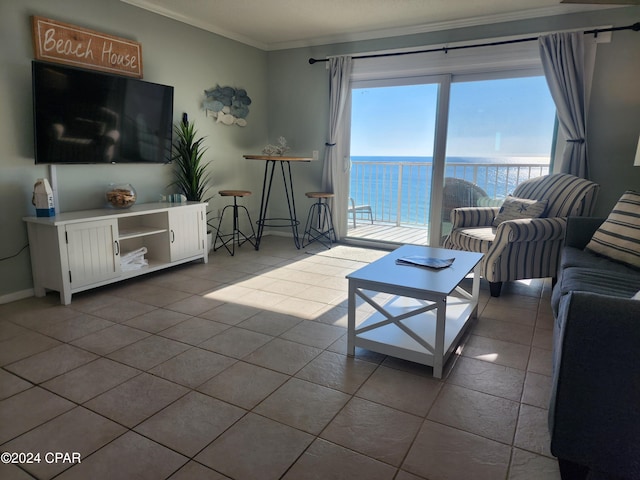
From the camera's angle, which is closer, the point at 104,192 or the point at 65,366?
the point at 65,366

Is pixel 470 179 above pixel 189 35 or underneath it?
underneath

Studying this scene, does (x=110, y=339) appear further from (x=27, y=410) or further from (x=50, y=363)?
(x=27, y=410)

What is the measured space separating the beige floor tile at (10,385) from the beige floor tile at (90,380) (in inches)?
3.5

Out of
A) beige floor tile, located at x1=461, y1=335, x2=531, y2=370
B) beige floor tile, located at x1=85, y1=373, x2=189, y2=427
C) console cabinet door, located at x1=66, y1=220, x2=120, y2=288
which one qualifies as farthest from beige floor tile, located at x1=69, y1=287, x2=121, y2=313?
beige floor tile, located at x1=461, y1=335, x2=531, y2=370

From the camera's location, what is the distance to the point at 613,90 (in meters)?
3.64

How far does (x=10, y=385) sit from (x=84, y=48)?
264 centimetres

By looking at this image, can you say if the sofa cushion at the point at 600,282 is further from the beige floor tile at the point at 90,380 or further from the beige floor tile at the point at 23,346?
the beige floor tile at the point at 23,346

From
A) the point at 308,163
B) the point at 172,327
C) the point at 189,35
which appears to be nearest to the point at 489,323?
the point at 172,327

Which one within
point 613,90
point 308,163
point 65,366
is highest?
point 613,90

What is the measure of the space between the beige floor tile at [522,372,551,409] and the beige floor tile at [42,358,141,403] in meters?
1.89

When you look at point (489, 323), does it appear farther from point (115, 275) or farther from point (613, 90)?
point (115, 275)

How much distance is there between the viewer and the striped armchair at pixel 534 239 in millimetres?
3127

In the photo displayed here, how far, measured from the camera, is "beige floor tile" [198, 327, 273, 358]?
2.31 m

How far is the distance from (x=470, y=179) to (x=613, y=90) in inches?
56.2
